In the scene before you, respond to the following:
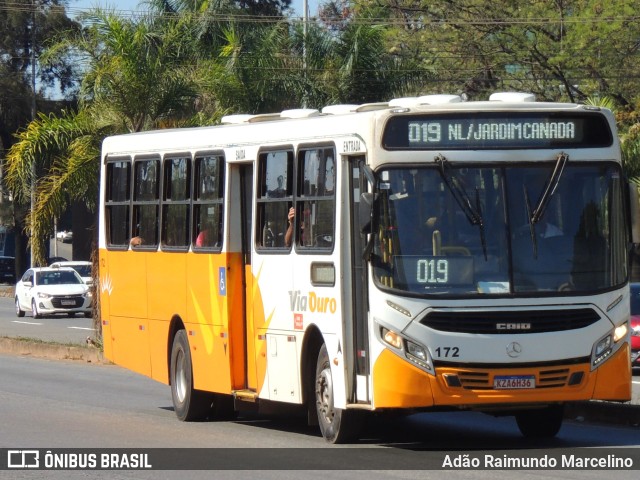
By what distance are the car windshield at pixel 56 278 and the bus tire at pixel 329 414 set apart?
29324 millimetres

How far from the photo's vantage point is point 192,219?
15.4 metres

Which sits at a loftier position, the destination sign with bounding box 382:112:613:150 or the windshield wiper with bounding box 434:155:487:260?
the destination sign with bounding box 382:112:613:150

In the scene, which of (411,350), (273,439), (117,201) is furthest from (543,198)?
(117,201)

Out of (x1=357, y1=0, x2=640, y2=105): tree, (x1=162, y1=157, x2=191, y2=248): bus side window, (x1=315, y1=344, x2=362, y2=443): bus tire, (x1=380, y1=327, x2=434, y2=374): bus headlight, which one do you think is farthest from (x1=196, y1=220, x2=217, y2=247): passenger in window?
(x1=357, y1=0, x2=640, y2=105): tree

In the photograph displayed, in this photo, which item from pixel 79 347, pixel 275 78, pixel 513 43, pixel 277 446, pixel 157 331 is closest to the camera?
pixel 277 446

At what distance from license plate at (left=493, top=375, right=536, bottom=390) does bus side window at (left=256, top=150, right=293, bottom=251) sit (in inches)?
108

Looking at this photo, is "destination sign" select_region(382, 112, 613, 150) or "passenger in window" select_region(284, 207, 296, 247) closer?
"destination sign" select_region(382, 112, 613, 150)

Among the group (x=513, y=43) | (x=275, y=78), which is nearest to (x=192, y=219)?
(x=275, y=78)

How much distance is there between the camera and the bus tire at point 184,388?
50.6ft

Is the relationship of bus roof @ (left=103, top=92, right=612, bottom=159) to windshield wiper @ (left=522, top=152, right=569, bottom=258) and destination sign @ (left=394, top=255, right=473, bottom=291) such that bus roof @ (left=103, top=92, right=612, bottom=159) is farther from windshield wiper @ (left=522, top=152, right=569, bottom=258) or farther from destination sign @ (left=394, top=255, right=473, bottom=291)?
destination sign @ (left=394, top=255, right=473, bottom=291)

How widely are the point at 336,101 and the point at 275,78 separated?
1.90 m

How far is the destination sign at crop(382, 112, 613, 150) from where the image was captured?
38.7 ft

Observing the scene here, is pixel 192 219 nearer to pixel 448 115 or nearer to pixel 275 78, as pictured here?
pixel 448 115

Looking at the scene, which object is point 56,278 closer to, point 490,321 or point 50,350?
point 50,350
